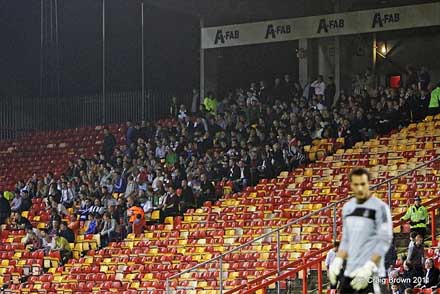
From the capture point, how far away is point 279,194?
22609 mm

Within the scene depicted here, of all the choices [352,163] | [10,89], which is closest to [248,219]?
[352,163]

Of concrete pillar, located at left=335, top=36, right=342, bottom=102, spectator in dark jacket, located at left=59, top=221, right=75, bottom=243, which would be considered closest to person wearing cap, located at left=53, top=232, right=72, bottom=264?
spectator in dark jacket, located at left=59, top=221, right=75, bottom=243

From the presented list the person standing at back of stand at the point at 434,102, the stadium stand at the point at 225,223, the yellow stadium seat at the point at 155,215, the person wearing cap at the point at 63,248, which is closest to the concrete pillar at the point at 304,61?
the person standing at back of stand at the point at 434,102

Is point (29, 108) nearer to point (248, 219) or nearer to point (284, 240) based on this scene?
point (248, 219)

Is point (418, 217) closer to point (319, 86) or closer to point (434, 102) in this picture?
point (434, 102)

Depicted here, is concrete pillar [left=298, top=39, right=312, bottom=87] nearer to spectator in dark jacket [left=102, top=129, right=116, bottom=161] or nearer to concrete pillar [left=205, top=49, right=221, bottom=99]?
concrete pillar [left=205, top=49, right=221, bottom=99]

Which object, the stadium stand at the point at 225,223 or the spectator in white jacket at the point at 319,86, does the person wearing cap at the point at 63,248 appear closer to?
the stadium stand at the point at 225,223

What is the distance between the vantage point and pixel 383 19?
26.8m

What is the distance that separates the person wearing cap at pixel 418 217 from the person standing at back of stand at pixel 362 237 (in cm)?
831

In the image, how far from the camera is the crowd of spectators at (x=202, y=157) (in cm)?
2342

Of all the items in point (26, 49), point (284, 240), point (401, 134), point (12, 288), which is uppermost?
point (26, 49)

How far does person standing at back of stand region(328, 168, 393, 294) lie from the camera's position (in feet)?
26.7

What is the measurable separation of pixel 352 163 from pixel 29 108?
543 inches

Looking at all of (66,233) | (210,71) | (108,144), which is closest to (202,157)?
(66,233)
